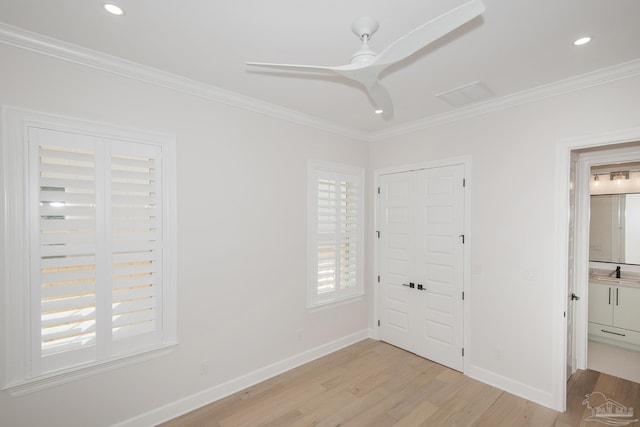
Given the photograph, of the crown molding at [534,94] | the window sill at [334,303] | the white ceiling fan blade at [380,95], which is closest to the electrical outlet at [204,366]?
the window sill at [334,303]

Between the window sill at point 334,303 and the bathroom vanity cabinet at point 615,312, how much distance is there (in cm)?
322

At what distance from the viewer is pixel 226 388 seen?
9.30ft

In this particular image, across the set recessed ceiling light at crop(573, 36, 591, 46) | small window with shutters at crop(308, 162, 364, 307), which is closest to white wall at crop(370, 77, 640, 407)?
recessed ceiling light at crop(573, 36, 591, 46)

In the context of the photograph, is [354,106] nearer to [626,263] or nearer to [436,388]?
[436,388]

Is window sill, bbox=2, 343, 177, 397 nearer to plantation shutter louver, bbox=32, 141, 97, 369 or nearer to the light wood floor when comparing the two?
plantation shutter louver, bbox=32, 141, 97, 369

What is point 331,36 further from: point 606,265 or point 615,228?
point 606,265

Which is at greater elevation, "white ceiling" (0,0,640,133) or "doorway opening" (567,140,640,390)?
"white ceiling" (0,0,640,133)

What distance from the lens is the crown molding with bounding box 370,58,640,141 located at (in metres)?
2.33

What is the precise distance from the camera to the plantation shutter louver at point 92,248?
78.9 inches

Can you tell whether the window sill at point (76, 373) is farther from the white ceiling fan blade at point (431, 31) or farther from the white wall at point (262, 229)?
the white ceiling fan blade at point (431, 31)

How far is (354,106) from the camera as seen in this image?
10.5 ft

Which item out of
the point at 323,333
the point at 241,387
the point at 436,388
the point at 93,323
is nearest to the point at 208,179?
the point at 93,323

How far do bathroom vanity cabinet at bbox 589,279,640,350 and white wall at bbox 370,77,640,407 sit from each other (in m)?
2.14

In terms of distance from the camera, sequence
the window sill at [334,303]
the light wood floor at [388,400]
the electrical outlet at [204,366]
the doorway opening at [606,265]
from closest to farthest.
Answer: the light wood floor at [388,400] → the electrical outlet at [204,366] → the doorway opening at [606,265] → the window sill at [334,303]
